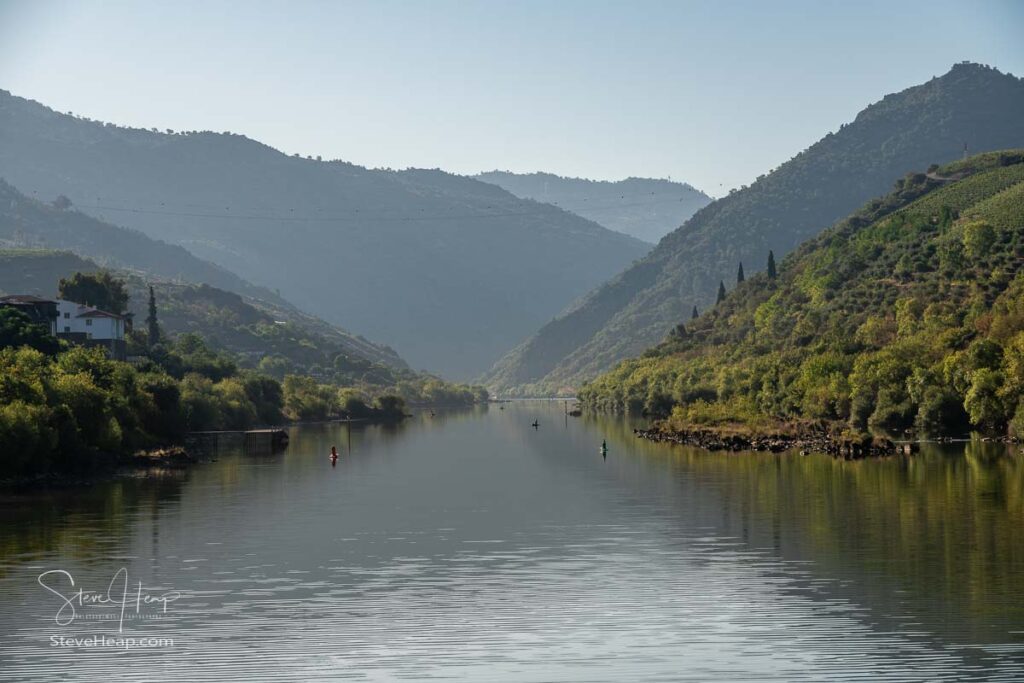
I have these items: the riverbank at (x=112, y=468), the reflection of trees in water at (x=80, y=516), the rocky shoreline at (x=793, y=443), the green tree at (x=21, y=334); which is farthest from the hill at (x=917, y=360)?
the green tree at (x=21, y=334)

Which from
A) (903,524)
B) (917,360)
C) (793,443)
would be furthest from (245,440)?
(903,524)

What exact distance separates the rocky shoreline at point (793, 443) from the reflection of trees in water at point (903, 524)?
3.44 meters

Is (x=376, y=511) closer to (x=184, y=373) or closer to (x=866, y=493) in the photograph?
(x=866, y=493)

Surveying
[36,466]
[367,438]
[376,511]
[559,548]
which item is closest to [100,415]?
[36,466]

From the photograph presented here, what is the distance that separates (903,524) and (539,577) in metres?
Result: 21.1

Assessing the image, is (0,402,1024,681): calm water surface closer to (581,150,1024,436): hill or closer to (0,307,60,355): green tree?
(581,150,1024,436): hill

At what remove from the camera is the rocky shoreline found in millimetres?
113500

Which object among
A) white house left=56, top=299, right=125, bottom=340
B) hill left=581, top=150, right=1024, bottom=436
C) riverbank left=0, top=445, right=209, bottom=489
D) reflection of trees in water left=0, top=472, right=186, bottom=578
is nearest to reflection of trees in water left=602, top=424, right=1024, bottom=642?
hill left=581, top=150, right=1024, bottom=436

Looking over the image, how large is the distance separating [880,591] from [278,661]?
71.6 ft

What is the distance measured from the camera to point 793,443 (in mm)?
128375

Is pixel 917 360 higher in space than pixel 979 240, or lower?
lower

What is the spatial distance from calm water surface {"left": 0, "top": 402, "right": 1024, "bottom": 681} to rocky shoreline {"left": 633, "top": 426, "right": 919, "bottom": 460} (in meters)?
12.1

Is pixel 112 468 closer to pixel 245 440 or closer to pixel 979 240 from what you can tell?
pixel 245 440

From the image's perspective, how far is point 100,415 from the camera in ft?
356
